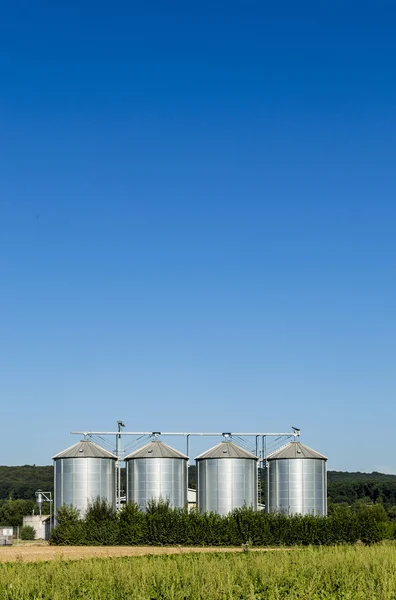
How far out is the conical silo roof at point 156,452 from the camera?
68.9 metres

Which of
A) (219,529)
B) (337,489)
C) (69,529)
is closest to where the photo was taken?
(219,529)

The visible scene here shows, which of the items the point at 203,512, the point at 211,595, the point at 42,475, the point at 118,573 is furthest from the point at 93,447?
the point at 42,475

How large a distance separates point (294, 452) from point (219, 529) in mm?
10274

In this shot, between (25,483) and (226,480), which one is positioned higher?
(226,480)

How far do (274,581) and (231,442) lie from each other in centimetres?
5024

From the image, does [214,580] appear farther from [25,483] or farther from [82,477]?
[25,483]

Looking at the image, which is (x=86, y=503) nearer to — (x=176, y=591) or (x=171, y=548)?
(x=171, y=548)

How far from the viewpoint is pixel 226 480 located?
225 feet

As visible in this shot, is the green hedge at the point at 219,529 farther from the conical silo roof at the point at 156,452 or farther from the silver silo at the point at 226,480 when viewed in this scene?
the conical silo roof at the point at 156,452

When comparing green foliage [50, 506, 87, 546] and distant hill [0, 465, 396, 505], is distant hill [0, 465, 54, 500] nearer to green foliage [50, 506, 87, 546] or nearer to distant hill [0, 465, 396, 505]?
distant hill [0, 465, 396, 505]

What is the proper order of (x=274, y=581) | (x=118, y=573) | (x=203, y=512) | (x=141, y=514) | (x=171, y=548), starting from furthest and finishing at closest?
(x=203, y=512)
(x=141, y=514)
(x=171, y=548)
(x=118, y=573)
(x=274, y=581)

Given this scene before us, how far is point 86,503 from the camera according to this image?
66938mm

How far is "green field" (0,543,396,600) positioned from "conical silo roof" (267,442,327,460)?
4348cm

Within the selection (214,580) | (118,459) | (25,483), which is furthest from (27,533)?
(25,483)
